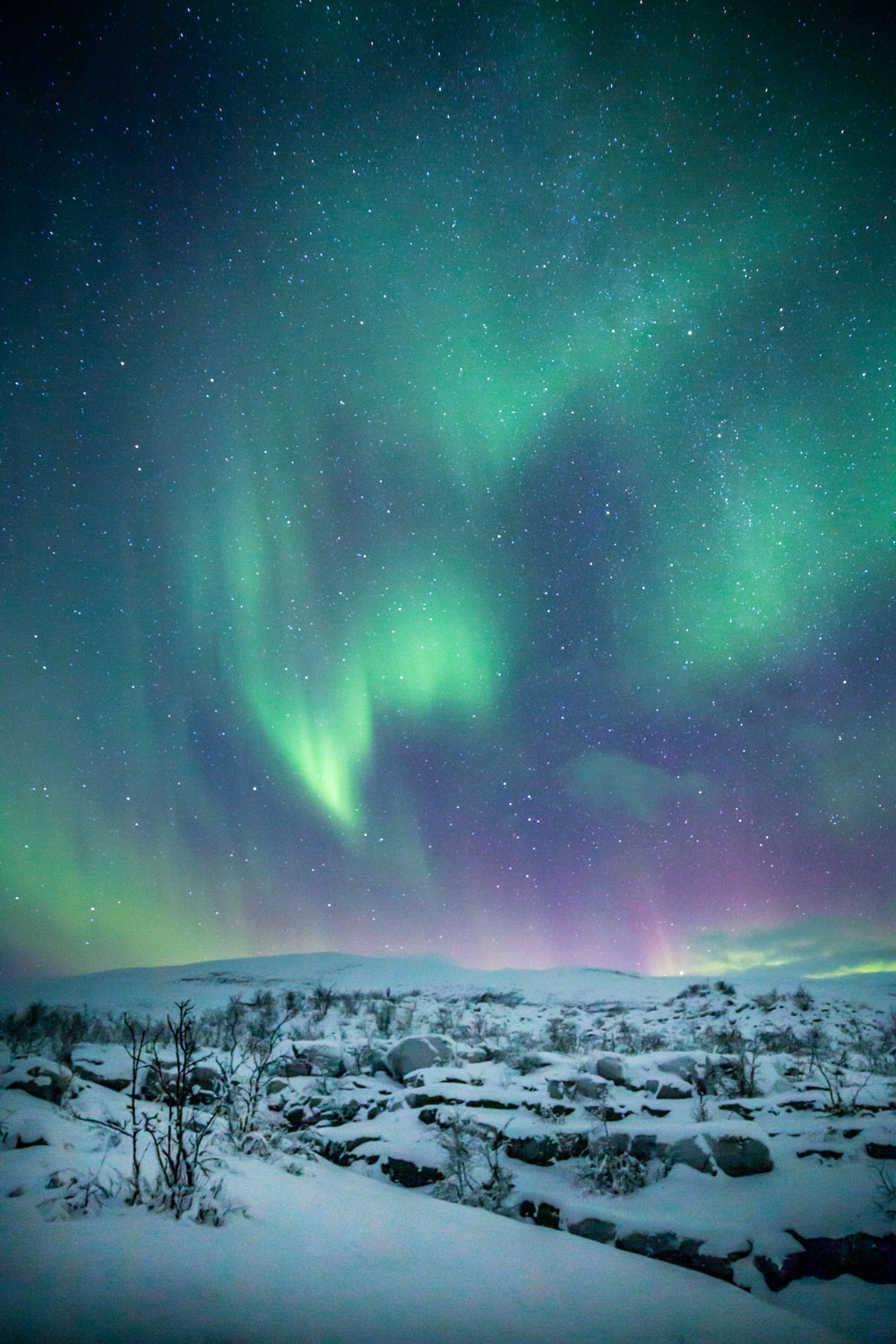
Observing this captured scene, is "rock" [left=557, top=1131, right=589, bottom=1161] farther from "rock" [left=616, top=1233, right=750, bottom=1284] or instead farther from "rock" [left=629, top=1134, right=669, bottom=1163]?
Answer: "rock" [left=616, top=1233, right=750, bottom=1284]

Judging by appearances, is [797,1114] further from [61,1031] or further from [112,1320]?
[61,1031]

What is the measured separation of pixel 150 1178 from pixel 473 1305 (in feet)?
9.76

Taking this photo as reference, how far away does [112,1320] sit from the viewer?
2.80 meters

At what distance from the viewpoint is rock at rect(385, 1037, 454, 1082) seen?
9711 mm

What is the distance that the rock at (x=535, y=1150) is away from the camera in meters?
6.06

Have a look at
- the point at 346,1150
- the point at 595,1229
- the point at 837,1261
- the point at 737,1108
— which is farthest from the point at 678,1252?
the point at 346,1150

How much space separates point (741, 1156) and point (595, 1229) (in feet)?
5.78

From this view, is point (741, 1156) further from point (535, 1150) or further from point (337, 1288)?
point (337, 1288)

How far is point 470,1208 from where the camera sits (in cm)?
516

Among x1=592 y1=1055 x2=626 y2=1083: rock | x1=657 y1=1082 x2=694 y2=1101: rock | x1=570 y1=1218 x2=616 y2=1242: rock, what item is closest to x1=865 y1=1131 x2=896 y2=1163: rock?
x1=657 y1=1082 x2=694 y2=1101: rock

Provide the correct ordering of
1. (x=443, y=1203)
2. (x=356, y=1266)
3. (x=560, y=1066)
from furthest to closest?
(x=560, y=1066) < (x=443, y=1203) < (x=356, y=1266)

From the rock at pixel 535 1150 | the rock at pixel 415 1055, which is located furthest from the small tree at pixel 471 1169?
the rock at pixel 415 1055

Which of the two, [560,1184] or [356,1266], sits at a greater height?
[356,1266]

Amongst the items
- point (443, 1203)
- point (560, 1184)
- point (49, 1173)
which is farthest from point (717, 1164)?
point (49, 1173)
